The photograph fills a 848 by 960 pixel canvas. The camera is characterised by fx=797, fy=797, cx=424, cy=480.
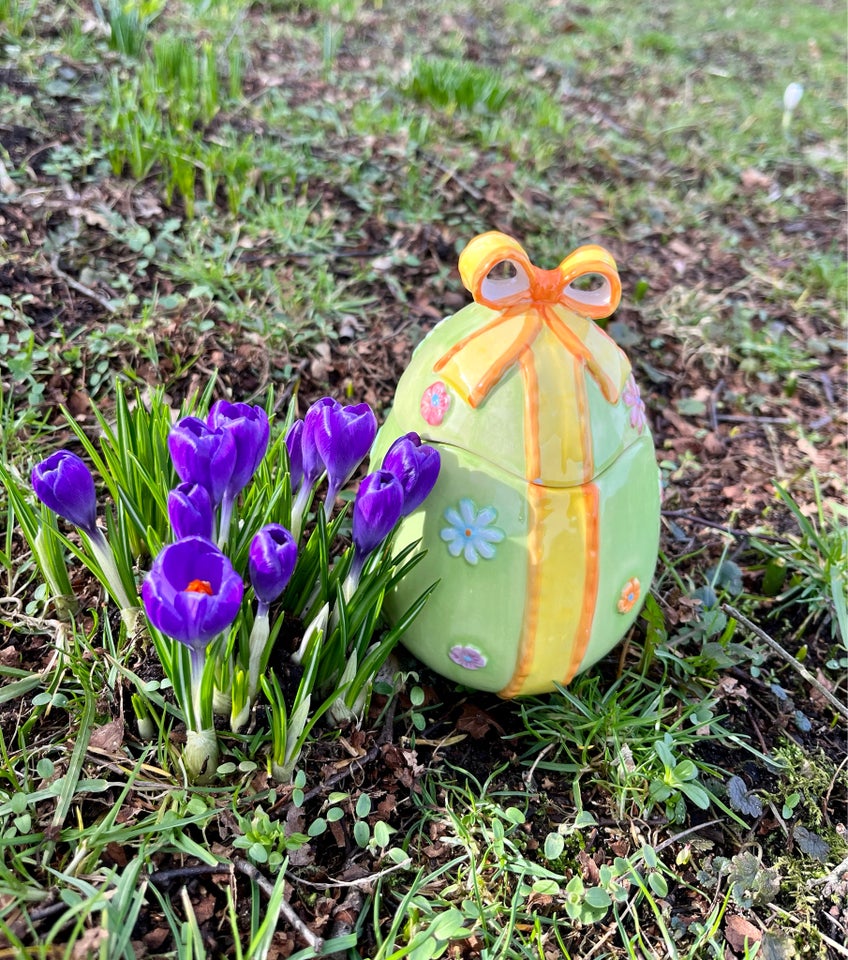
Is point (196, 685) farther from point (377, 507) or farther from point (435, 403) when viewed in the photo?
point (435, 403)

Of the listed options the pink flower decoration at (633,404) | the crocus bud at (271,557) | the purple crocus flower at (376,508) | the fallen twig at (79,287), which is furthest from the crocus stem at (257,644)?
the fallen twig at (79,287)

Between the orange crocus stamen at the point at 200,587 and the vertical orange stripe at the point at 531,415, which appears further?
the vertical orange stripe at the point at 531,415

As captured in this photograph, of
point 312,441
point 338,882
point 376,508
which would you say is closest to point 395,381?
point 312,441

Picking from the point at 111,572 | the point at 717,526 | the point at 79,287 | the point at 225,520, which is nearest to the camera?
the point at 225,520

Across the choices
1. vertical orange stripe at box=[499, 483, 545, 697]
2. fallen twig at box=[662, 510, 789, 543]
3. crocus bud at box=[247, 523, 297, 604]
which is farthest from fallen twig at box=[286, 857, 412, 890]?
fallen twig at box=[662, 510, 789, 543]

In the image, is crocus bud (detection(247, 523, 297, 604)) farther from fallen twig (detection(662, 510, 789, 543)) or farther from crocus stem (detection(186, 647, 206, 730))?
fallen twig (detection(662, 510, 789, 543))

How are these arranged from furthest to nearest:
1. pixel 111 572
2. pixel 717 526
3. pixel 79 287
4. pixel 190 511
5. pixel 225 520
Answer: pixel 79 287, pixel 717 526, pixel 111 572, pixel 225 520, pixel 190 511

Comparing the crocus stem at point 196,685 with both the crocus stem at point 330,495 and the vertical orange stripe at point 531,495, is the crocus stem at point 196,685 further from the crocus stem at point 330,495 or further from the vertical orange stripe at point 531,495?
the vertical orange stripe at point 531,495
